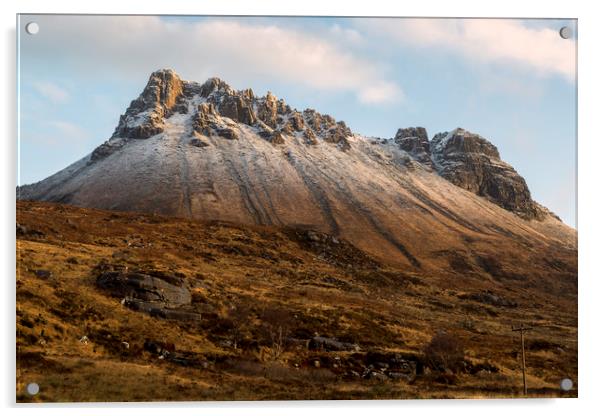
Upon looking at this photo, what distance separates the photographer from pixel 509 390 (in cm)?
2012

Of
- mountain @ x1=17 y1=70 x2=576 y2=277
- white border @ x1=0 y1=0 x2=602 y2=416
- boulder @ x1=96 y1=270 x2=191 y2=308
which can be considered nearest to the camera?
white border @ x1=0 y1=0 x2=602 y2=416

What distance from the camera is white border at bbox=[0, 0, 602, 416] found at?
18.6 metres

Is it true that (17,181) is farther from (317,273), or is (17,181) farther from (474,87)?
(317,273)

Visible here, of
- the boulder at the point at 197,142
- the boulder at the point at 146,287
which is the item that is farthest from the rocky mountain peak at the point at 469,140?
the boulder at the point at 197,142

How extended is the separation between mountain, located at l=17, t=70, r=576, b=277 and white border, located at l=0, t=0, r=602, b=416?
2.53 metres

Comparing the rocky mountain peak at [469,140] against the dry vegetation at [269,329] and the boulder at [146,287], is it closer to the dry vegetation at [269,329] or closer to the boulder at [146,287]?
the dry vegetation at [269,329]

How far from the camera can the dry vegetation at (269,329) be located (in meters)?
19.7

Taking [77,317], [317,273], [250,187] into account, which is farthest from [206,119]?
[77,317]

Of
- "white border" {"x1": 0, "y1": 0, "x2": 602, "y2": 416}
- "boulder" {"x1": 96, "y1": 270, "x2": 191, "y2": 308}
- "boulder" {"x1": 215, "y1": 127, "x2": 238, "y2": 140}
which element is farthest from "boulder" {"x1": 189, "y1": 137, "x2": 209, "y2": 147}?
"white border" {"x1": 0, "y1": 0, "x2": 602, "y2": 416}

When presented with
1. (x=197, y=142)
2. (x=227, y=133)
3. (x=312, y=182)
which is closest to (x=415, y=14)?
(x=312, y=182)

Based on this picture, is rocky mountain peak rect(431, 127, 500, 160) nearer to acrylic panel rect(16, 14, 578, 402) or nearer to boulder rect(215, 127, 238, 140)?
acrylic panel rect(16, 14, 578, 402)

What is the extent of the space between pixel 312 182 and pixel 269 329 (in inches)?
1690

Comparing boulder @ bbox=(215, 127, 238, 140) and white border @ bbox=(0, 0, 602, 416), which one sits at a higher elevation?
Answer: boulder @ bbox=(215, 127, 238, 140)

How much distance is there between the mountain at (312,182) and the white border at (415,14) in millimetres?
2530
